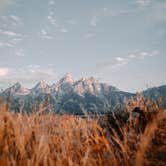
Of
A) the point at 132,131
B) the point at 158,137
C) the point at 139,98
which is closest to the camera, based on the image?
the point at 158,137

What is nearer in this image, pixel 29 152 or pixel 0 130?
pixel 0 130

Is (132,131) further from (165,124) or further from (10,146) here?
(10,146)

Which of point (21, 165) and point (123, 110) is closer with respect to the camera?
point (21, 165)

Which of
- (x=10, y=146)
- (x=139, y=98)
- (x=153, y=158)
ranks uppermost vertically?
(x=139, y=98)

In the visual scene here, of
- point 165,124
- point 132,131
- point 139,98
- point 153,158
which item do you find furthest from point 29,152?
point 139,98

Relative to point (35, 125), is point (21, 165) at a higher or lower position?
lower

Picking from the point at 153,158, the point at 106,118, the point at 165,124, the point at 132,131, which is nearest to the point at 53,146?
the point at 153,158

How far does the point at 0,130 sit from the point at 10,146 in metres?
0.52

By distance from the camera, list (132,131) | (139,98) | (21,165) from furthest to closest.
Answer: (139,98)
(132,131)
(21,165)

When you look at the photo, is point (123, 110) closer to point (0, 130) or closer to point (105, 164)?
point (105, 164)

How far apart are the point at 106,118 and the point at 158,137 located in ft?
9.40

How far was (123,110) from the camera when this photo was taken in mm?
7688

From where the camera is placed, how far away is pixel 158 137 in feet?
15.6

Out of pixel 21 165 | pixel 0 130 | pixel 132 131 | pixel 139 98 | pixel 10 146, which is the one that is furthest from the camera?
pixel 139 98
